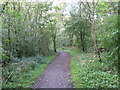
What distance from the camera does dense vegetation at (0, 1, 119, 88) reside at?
535 cm

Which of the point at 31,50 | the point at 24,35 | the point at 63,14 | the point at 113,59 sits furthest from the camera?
the point at 63,14

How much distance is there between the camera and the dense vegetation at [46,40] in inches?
211

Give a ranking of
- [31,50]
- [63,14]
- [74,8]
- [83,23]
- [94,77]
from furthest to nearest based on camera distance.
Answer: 1. [63,14]
2. [74,8]
3. [83,23]
4. [31,50]
5. [94,77]

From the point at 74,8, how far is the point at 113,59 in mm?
16771

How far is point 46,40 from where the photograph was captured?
17.6 metres

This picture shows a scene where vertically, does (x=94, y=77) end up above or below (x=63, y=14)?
below

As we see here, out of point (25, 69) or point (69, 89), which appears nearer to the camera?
point (69, 89)

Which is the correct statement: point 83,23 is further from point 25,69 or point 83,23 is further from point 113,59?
point 113,59

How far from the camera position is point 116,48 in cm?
442

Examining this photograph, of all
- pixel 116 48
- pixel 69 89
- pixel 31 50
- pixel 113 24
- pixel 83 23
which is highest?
pixel 83 23

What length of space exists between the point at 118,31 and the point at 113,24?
392 millimetres

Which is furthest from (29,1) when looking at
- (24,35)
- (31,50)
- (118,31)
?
(118,31)

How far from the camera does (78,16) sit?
18.8 m

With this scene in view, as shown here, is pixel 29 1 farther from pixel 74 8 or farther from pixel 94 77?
pixel 94 77
